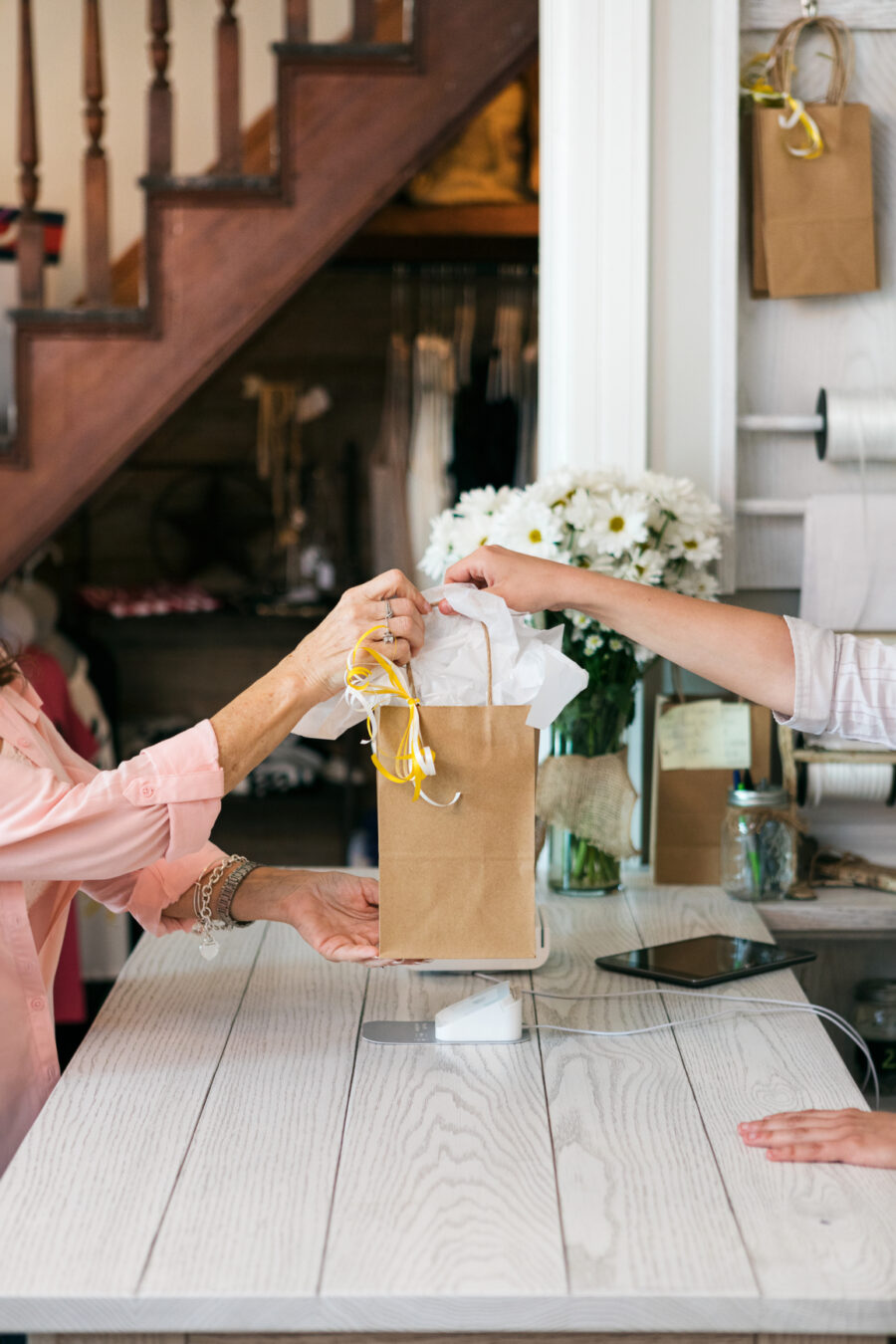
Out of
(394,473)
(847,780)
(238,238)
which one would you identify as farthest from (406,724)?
(394,473)

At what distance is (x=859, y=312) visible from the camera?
2098 mm

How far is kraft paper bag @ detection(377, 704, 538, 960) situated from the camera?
49.3 inches

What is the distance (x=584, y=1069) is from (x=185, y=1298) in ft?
1.65

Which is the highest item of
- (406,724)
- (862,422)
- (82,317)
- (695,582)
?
(82,317)

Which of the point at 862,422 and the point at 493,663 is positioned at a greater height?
the point at 862,422

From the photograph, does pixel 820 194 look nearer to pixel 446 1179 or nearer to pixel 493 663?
pixel 493 663

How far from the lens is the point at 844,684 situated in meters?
1.45

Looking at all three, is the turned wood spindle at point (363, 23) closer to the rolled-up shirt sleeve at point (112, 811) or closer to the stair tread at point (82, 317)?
the stair tread at point (82, 317)

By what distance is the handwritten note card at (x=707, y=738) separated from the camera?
6.47 ft

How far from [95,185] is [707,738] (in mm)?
1611

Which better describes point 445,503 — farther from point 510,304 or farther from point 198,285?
point 198,285

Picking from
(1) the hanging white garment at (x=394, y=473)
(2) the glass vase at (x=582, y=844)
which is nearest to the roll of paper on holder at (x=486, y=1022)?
(2) the glass vase at (x=582, y=844)

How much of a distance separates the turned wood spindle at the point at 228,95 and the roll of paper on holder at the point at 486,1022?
177 cm

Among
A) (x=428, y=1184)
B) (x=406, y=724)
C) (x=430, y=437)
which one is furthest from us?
(x=430, y=437)
